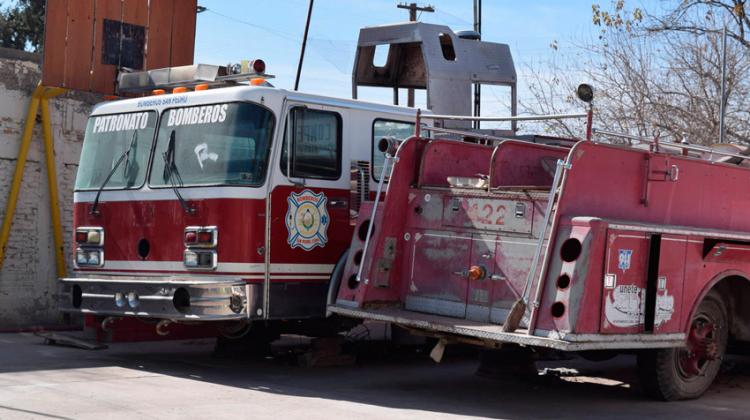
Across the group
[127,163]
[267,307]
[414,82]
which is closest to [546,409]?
[267,307]

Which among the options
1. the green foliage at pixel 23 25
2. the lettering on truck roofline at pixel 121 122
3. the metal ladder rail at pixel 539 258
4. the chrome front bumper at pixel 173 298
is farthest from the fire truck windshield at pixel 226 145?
the green foliage at pixel 23 25

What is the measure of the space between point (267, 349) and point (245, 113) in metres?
3.11

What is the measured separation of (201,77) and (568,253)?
438 centimetres

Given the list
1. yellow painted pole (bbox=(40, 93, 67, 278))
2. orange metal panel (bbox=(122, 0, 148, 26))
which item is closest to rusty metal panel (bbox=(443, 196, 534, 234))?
yellow painted pole (bbox=(40, 93, 67, 278))

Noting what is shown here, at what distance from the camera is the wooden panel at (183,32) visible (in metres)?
15.4

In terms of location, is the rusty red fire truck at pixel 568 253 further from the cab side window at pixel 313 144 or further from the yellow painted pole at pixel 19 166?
the yellow painted pole at pixel 19 166

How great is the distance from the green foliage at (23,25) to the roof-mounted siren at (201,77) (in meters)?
36.8

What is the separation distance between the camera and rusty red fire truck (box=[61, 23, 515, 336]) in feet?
31.4

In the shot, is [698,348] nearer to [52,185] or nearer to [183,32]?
[52,185]

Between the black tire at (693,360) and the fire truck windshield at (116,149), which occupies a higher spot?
the fire truck windshield at (116,149)

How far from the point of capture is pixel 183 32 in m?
15.5

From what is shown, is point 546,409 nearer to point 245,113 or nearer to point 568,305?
point 568,305

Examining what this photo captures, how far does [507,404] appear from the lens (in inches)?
356

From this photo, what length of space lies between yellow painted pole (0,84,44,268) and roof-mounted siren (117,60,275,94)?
223cm
